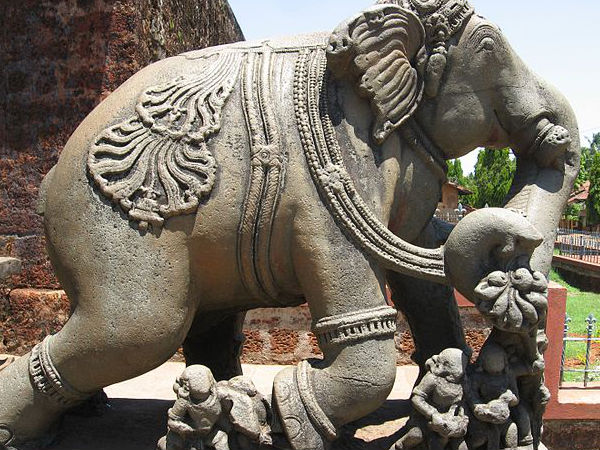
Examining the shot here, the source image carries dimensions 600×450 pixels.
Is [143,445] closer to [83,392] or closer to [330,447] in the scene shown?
[83,392]

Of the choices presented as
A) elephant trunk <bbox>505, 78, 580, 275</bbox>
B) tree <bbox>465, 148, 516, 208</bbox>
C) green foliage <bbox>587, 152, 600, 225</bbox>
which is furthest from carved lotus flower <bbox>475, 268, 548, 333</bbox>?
tree <bbox>465, 148, 516, 208</bbox>

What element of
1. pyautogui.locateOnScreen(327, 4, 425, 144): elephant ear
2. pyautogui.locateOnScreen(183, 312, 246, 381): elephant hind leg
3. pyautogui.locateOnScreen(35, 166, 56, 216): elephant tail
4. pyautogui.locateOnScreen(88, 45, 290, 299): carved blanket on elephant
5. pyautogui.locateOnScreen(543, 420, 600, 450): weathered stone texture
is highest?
pyautogui.locateOnScreen(327, 4, 425, 144): elephant ear

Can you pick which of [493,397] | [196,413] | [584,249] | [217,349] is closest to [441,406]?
[493,397]

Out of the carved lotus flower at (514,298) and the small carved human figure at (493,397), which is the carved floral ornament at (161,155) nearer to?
the carved lotus flower at (514,298)

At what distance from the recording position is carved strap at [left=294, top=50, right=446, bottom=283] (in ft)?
5.35

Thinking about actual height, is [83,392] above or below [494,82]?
below

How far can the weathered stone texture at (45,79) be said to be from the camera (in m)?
3.33

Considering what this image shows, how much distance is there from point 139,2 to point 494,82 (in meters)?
2.24

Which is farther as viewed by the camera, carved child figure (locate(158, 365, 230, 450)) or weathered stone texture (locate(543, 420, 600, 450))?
weathered stone texture (locate(543, 420, 600, 450))

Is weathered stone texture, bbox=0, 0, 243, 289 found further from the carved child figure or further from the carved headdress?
the carved child figure

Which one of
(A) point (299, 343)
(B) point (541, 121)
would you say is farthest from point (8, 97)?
(B) point (541, 121)

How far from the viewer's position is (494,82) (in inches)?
71.0

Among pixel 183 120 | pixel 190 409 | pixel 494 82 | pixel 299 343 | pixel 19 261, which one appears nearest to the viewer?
pixel 190 409

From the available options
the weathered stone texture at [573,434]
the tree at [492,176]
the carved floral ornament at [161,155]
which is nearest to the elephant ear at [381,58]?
the carved floral ornament at [161,155]
